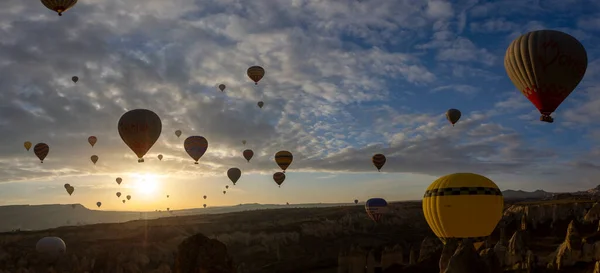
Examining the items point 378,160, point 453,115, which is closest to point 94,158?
point 378,160

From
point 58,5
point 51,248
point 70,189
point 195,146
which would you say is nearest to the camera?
point 58,5

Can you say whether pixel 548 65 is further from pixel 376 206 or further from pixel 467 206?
pixel 376 206

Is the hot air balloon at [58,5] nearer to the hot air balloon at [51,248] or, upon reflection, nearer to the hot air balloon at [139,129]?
the hot air balloon at [139,129]

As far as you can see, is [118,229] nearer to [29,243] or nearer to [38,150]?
[29,243]

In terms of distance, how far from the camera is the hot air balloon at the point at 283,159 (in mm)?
77625

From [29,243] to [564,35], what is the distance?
279ft

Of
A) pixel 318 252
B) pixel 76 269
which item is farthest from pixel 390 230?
pixel 76 269

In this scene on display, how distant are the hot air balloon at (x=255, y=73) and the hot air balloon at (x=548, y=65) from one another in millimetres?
40482

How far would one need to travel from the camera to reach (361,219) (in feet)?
411

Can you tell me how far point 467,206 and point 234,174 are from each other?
61924 millimetres

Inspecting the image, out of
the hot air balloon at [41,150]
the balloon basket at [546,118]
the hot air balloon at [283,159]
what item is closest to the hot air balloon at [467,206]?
the balloon basket at [546,118]

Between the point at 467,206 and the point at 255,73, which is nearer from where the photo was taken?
the point at 467,206

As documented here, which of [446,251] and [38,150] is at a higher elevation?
[38,150]

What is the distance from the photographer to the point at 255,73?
69.0 m
